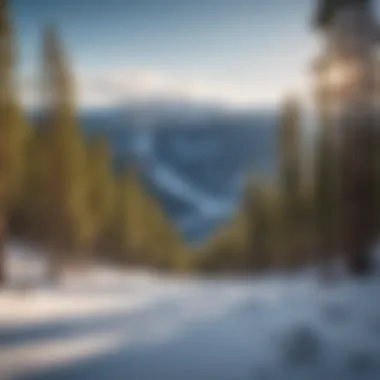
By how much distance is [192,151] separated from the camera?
3.75ft

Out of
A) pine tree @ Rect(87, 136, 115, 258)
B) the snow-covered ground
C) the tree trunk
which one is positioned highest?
pine tree @ Rect(87, 136, 115, 258)

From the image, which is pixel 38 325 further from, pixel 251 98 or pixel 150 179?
pixel 251 98

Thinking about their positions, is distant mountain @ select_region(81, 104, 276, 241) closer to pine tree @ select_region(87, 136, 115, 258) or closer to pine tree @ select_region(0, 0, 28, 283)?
pine tree @ select_region(87, 136, 115, 258)

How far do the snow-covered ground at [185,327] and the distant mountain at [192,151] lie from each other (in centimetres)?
14

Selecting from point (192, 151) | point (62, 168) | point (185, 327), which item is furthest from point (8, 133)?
point (185, 327)

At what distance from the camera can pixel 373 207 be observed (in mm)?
1127

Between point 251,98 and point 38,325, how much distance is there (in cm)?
60

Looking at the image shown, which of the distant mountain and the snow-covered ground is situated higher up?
the distant mountain

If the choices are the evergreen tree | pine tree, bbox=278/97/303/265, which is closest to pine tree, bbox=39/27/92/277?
the evergreen tree

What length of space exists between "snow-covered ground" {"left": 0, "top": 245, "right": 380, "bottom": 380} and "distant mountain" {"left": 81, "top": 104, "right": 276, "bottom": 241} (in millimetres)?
141

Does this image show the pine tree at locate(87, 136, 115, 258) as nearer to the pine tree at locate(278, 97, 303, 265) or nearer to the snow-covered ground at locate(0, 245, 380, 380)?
the snow-covered ground at locate(0, 245, 380, 380)

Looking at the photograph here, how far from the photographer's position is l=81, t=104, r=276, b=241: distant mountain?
1.14 meters

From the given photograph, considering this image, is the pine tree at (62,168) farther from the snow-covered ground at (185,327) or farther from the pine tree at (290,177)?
the pine tree at (290,177)

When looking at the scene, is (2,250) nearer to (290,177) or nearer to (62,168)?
(62,168)
